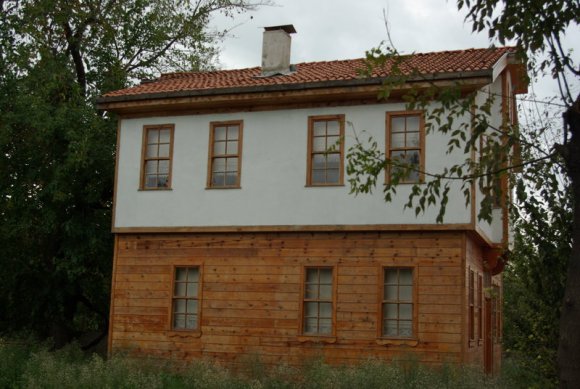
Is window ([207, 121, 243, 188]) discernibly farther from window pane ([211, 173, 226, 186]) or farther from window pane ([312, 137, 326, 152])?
window pane ([312, 137, 326, 152])

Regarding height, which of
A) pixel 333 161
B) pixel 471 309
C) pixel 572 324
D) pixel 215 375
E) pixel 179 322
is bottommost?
pixel 215 375

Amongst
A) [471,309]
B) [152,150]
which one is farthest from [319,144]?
[471,309]

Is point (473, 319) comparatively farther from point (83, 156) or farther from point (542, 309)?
point (83, 156)

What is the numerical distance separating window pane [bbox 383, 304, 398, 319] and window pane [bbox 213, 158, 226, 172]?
5284 millimetres

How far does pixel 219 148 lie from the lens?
849 inches

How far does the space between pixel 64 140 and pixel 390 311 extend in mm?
12050

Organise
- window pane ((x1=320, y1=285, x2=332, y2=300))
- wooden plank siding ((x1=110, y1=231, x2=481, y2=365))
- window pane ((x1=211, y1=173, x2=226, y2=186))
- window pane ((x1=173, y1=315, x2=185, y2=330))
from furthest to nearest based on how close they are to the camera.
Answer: window pane ((x1=211, y1=173, x2=226, y2=186))
window pane ((x1=173, y1=315, x2=185, y2=330))
window pane ((x1=320, y1=285, x2=332, y2=300))
wooden plank siding ((x1=110, y1=231, x2=481, y2=365))

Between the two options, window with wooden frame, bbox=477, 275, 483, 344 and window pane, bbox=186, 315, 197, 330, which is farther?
window with wooden frame, bbox=477, 275, 483, 344

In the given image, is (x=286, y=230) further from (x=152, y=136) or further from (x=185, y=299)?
(x=152, y=136)

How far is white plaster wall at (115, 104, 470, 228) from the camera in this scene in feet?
63.7

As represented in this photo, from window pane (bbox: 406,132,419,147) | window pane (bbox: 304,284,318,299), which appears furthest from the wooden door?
window pane (bbox: 406,132,419,147)

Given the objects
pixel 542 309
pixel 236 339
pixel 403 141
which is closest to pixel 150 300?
pixel 236 339

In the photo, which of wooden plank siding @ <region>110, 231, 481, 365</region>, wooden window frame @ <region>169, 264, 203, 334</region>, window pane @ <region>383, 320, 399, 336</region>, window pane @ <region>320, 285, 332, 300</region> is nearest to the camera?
wooden plank siding @ <region>110, 231, 481, 365</region>

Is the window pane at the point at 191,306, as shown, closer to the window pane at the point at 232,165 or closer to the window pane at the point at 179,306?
the window pane at the point at 179,306
